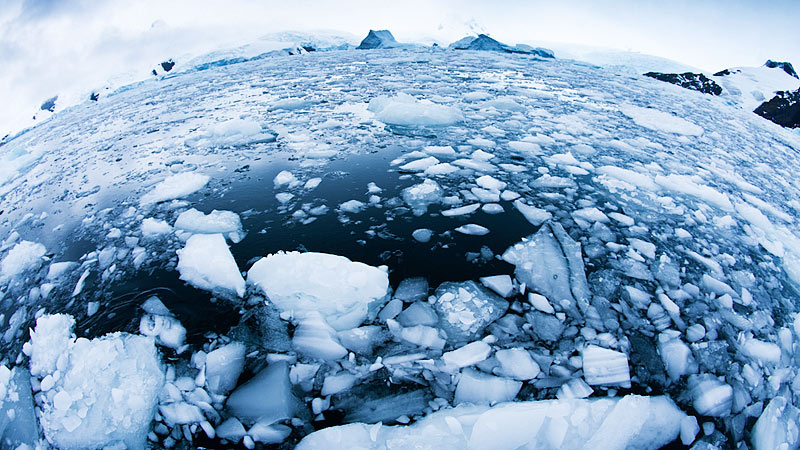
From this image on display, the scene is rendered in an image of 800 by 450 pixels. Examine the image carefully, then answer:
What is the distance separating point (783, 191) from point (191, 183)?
480cm

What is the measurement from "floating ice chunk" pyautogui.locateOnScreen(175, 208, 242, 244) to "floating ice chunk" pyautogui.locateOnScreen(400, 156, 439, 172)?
3.97 feet

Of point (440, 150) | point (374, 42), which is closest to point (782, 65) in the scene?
point (374, 42)

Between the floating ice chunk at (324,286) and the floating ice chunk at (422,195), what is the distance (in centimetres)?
65

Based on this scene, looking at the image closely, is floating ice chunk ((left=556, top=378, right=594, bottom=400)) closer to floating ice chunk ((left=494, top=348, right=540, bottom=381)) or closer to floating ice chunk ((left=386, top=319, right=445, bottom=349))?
floating ice chunk ((left=494, top=348, right=540, bottom=381))

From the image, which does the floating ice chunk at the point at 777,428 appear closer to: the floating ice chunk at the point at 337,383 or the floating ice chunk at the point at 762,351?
the floating ice chunk at the point at 762,351

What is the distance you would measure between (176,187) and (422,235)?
1.81 meters

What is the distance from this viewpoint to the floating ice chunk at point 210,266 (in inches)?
53.0

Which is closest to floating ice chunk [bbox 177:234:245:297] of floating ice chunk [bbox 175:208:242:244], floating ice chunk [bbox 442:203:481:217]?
floating ice chunk [bbox 175:208:242:244]

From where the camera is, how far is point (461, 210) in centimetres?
187

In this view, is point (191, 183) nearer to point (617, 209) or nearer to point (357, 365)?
point (357, 365)

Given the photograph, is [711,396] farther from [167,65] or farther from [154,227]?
[167,65]

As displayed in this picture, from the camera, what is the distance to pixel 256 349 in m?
1.11

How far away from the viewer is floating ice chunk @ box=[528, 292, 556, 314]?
4.12ft

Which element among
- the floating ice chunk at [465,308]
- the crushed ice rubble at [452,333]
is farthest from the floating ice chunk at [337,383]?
the floating ice chunk at [465,308]
